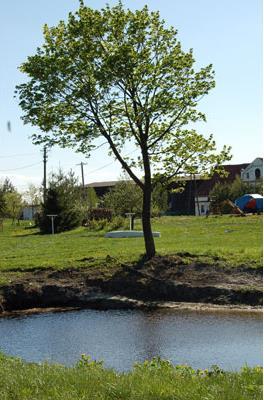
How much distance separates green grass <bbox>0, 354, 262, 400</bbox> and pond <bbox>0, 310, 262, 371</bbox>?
Result: 2841mm

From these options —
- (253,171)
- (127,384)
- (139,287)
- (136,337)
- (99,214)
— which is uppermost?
(253,171)

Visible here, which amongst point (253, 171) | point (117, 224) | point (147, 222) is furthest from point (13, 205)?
point (147, 222)

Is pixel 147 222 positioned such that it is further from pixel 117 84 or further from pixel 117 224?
pixel 117 224

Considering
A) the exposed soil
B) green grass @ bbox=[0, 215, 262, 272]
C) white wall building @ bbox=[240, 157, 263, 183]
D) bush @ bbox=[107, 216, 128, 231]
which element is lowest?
the exposed soil

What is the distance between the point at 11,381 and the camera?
8000mm

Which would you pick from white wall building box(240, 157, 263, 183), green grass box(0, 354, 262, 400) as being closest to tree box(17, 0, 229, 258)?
green grass box(0, 354, 262, 400)

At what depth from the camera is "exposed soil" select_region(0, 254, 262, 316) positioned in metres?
19.2

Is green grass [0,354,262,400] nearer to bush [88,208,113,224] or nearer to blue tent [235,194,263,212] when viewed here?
bush [88,208,113,224]

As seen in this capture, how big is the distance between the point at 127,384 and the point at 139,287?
12.7 meters

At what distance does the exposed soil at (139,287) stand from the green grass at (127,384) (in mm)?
10210

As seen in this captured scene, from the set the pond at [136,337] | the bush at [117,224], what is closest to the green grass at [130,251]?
the pond at [136,337]

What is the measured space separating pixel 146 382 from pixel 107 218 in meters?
39.9

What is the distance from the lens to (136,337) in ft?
48.7

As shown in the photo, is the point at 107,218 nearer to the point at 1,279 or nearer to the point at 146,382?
the point at 1,279
